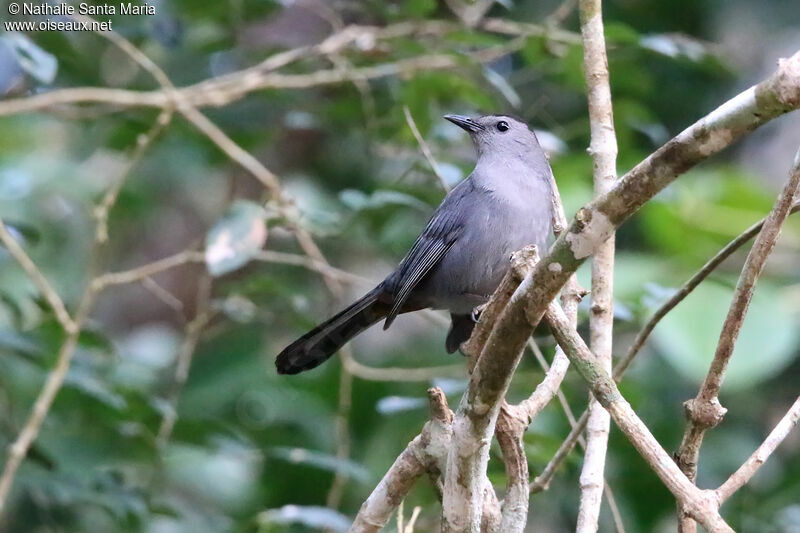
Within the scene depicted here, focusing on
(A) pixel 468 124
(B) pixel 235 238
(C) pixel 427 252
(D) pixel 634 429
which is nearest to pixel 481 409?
(D) pixel 634 429

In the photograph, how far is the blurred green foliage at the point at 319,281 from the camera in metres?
4.05

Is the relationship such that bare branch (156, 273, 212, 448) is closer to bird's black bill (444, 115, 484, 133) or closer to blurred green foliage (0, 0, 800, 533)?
blurred green foliage (0, 0, 800, 533)

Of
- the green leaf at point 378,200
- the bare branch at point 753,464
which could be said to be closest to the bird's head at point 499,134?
the green leaf at point 378,200

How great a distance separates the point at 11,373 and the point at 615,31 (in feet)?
10.7

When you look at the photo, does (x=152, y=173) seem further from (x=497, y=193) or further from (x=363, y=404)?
(x=497, y=193)

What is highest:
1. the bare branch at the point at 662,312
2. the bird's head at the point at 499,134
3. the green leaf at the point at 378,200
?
the bird's head at the point at 499,134

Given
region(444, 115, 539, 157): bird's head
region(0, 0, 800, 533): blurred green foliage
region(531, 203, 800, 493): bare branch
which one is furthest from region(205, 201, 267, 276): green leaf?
region(531, 203, 800, 493): bare branch

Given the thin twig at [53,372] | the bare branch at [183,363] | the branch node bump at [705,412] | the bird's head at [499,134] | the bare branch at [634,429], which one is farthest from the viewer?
the bird's head at [499,134]

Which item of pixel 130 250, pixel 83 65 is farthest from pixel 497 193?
pixel 130 250

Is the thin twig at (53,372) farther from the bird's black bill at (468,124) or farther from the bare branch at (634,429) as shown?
the bare branch at (634,429)

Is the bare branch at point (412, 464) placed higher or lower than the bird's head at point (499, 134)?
lower

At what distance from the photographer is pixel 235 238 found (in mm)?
3812

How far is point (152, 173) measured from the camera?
584 cm

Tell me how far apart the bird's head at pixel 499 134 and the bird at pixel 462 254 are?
8 cm
